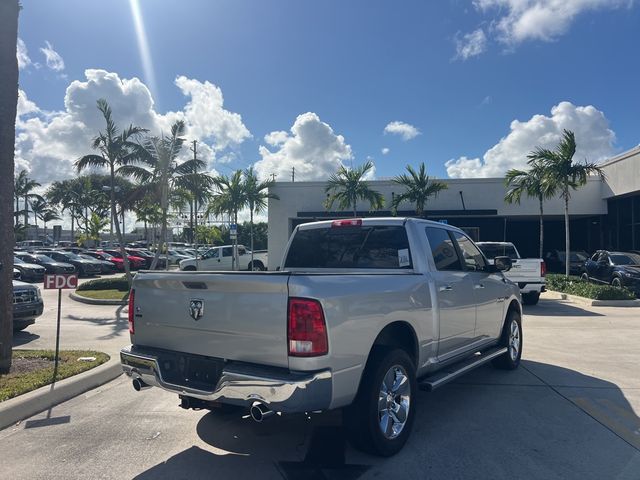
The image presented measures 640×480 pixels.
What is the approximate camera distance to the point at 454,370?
16.9ft

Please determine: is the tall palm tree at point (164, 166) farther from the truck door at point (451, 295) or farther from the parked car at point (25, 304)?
the truck door at point (451, 295)

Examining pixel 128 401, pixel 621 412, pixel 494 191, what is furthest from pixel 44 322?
pixel 494 191

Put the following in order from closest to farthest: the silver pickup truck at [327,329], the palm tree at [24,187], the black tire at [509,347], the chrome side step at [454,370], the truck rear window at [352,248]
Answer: the silver pickup truck at [327,329]
the chrome side step at [454,370]
the truck rear window at [352,248]
the black tire at [509,347]
the palm tree at [24,187]

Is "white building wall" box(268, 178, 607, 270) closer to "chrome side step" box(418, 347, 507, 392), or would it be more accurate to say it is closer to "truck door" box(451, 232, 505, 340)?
"truck door" box(451, 232, 505, 340)

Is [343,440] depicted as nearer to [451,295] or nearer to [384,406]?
[384,406]

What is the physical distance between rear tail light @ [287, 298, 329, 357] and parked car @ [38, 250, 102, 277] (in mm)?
28151

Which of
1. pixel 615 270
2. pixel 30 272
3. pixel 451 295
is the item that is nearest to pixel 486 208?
pixel 615 270

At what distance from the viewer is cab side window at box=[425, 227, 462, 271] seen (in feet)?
17.3

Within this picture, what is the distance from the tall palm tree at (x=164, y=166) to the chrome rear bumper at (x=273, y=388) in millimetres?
16879

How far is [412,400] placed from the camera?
4.39 m

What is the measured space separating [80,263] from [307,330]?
28.8m

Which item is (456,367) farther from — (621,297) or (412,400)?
(621,297)

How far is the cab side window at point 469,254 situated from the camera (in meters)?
5.93

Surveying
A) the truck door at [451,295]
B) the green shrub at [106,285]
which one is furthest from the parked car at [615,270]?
the green shrub at [106,285]
